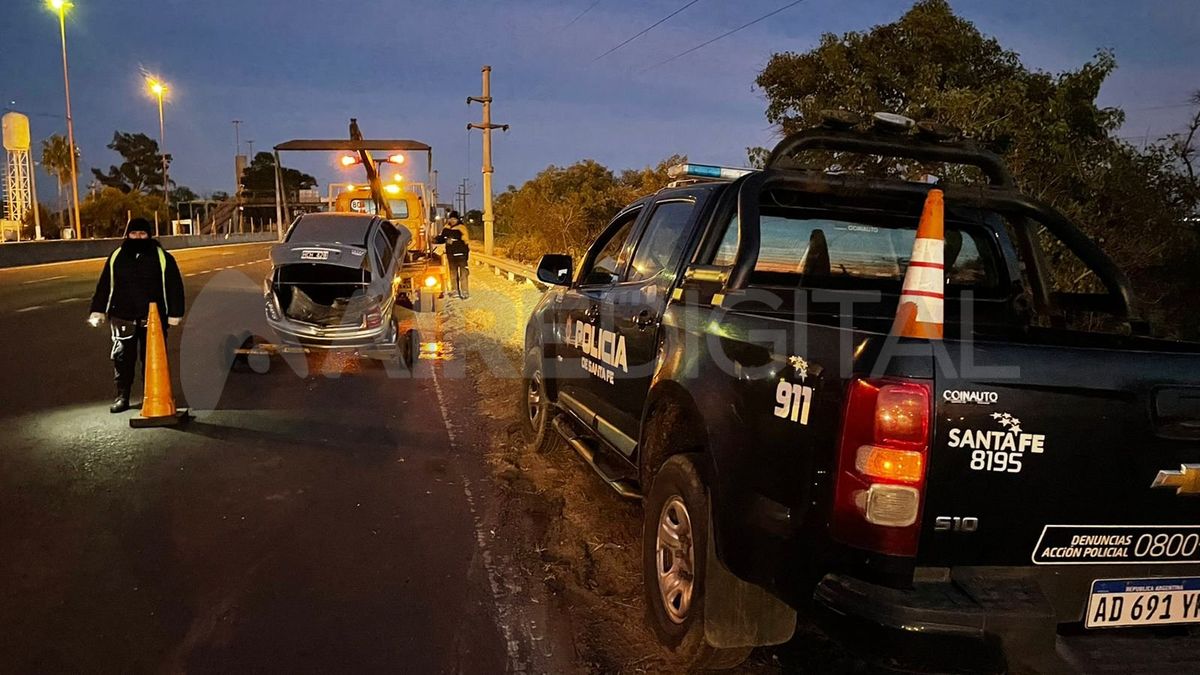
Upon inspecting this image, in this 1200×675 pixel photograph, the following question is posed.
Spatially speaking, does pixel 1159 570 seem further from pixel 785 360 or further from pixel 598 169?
pixel 598 169

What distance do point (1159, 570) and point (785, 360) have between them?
52.2 inches

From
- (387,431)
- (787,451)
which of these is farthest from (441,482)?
(787,451)

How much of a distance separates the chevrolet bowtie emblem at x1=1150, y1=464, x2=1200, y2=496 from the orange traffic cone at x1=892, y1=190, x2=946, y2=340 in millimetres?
761

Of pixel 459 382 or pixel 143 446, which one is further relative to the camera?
pixel 459 382

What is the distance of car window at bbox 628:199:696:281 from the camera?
4250 mm

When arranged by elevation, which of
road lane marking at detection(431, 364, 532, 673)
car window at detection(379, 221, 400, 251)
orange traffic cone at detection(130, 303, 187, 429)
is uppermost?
car window at detection(379, 221, 400, 251)

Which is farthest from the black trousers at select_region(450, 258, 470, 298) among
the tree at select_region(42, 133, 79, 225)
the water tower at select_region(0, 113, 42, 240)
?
the tree at select_region(42, 133, 79, 225)

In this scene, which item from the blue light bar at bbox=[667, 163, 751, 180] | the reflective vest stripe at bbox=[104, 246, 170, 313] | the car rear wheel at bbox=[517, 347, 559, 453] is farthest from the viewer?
the reflective vest stripe at bbox=[104, 246, 170, 313]

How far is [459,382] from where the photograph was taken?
9.73 m

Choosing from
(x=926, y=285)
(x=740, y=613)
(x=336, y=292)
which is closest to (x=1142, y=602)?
(x=926, y=285)

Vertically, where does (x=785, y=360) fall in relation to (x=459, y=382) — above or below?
above

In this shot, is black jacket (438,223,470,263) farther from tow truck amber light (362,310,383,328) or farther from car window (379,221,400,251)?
tow truck amber light (362,310,383,328)

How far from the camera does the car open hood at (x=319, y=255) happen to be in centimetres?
1022

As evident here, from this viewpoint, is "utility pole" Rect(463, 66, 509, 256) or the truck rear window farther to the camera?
"utility pole" Rect(463, 66, 509, 256)
